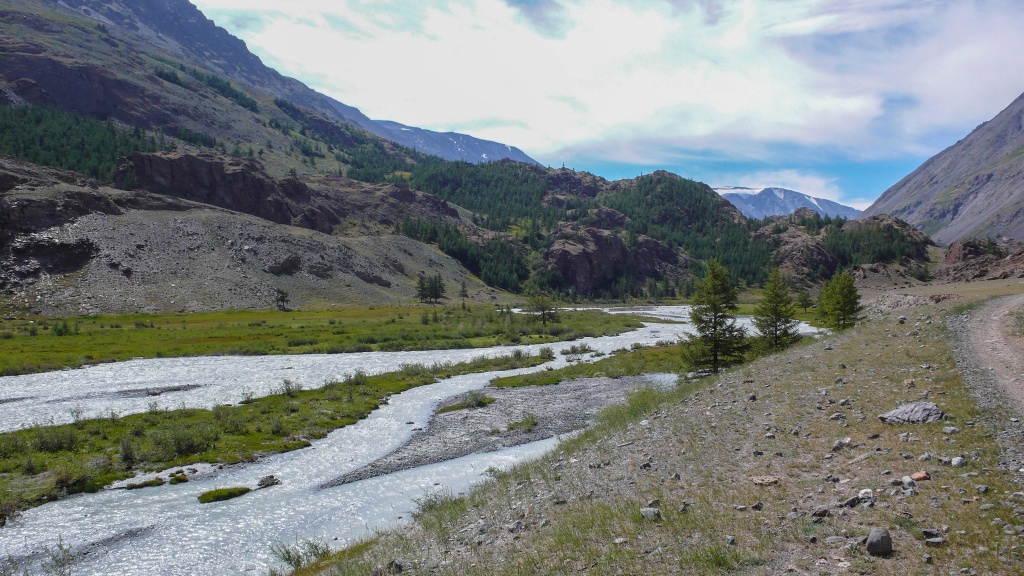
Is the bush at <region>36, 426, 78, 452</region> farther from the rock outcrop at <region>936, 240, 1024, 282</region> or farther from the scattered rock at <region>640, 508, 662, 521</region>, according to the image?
the rock outcrop at <region>936, 240, 1024, 282</region>

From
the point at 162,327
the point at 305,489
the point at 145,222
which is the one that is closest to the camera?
the point at 305,489

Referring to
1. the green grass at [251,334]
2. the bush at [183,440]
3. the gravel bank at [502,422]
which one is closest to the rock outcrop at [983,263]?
the green grass at [251,334]

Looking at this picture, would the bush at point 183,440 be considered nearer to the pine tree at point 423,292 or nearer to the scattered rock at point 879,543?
the scattered rock at point 879,543

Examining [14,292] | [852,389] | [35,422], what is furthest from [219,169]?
[852,389]

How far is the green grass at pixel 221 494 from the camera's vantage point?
2044 cm

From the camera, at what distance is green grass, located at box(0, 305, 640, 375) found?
194 feet

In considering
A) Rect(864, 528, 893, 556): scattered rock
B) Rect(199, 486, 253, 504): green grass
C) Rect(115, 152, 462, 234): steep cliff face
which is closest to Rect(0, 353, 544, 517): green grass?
Rect(199, 486, 253, 504): green grass

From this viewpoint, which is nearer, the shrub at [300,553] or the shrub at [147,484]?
the shrub at [300,553]

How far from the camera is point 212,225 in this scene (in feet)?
437

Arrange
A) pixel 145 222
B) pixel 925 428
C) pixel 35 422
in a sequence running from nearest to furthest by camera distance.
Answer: pixel 925 428 < pixel 35 422 < pixel 145 222

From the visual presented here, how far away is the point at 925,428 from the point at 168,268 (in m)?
133

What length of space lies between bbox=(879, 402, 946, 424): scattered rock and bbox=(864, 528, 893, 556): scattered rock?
6.91m

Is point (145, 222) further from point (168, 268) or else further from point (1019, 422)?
point (1019, 422)

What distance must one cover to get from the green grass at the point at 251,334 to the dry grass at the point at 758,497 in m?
55.8
